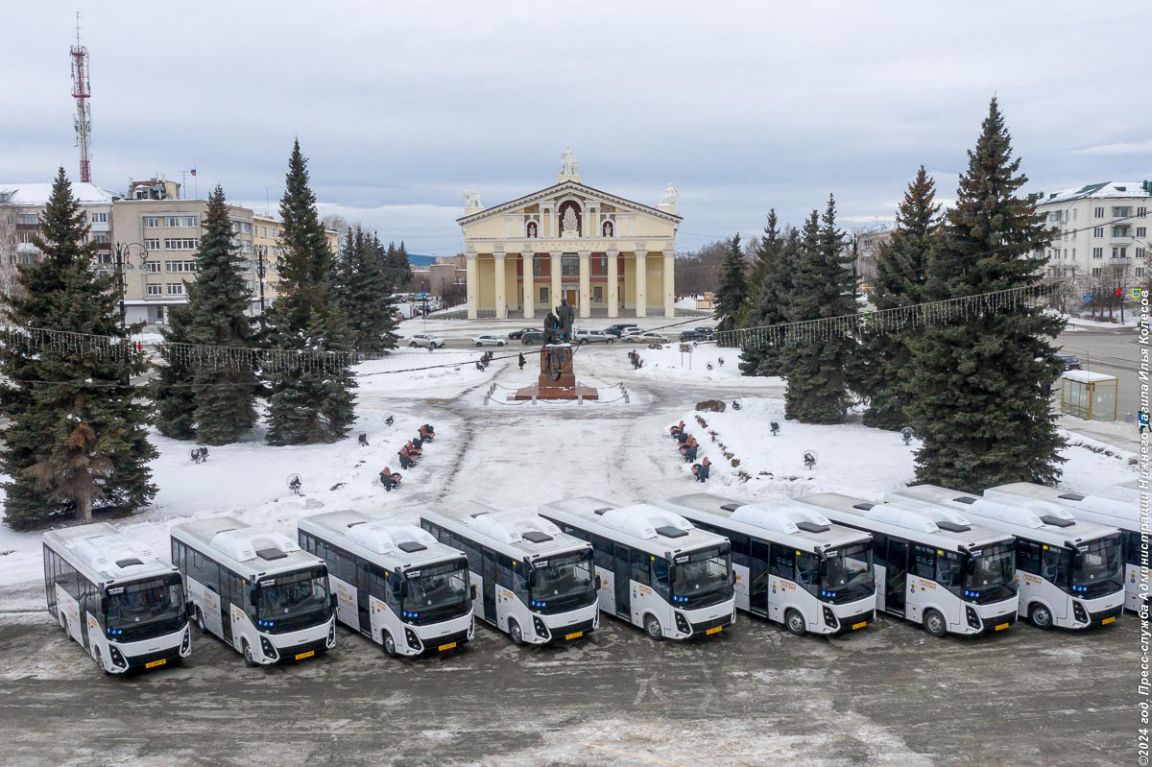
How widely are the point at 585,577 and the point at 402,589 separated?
301cm

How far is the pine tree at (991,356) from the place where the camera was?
24.3 metres

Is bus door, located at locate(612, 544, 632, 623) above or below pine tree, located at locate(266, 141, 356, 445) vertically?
below

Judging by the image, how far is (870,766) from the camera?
11812mm

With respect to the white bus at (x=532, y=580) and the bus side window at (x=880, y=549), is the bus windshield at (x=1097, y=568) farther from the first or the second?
the white bus at (x=532, y=580)

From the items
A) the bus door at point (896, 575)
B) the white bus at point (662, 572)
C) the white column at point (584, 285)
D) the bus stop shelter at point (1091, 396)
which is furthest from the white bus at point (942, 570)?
the white column at point (584, 285)

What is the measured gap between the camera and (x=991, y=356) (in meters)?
24.8

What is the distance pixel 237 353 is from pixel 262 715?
23666 millimetres

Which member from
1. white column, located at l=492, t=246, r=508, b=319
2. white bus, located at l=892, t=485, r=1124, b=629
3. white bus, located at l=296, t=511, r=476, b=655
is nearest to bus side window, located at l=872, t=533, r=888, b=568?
white bus, located at l=892, t=485, r=1124, b=629

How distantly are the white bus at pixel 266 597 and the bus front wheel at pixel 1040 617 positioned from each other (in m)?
12.0

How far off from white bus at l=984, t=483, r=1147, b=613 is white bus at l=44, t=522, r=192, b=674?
14.6 m

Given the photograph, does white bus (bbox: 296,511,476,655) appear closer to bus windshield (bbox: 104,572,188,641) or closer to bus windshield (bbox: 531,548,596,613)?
bus windshield (bbox: 531,548,596,613)

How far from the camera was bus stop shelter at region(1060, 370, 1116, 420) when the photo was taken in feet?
123

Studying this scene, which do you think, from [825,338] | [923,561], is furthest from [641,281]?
[923,561]

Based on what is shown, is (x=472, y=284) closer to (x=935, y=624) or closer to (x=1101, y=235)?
(x=1101, y=235)
